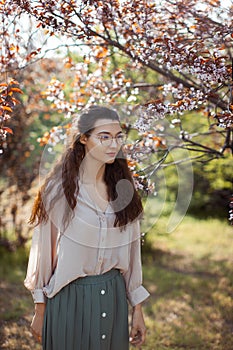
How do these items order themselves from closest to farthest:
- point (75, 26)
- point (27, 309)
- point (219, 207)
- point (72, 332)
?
point (72, 332)
point (75, 26)
point (27, 309)
point (219, 207)

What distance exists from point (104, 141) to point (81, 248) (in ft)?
1.60

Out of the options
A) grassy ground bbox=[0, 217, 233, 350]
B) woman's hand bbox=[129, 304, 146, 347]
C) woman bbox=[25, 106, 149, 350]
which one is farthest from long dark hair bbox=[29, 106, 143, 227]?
grassy ground bbox=[0, 217, 233, 350]

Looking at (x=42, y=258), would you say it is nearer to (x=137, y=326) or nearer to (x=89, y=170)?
(x=89, y=170)

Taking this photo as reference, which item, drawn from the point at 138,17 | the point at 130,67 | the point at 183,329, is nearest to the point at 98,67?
the point at 130,67

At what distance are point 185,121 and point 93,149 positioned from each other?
3774mm

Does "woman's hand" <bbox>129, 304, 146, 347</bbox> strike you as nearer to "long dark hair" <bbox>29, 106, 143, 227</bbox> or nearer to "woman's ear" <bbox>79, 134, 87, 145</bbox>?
"long dark hair" <bbox>29, 106, 143, 227</bbox>

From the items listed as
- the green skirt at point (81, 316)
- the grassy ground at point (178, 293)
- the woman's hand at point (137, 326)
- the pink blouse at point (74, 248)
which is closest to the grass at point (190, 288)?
the grassy ground at point (178, 293)

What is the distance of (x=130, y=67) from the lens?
4.02 m

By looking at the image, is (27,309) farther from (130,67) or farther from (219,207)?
(219,207)

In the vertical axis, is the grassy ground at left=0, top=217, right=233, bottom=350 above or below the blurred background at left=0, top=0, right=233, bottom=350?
below

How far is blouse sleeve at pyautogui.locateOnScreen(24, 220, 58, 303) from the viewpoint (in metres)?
2.17

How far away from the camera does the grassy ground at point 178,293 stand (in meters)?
3.83

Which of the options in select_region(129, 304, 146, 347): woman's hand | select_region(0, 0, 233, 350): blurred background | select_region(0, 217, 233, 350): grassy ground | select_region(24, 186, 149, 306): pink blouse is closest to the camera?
select_region(24, 186, 149, 306): pink blouse

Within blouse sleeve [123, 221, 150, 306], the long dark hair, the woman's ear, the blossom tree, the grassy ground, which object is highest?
the blossom tree
